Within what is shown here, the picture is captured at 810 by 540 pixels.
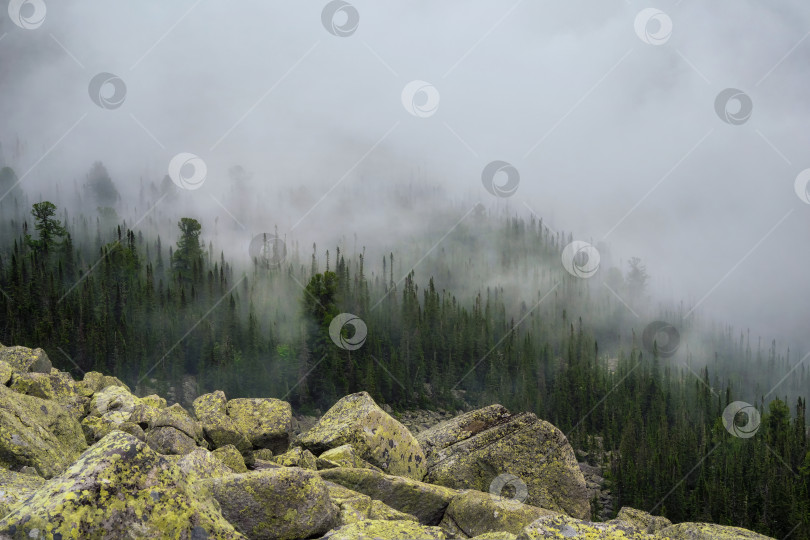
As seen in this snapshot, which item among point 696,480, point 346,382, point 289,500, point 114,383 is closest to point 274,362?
point 346,382

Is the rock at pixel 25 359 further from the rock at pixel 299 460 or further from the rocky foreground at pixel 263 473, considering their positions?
the rock at pixel 299 460

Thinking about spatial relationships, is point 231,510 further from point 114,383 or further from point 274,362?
point 274,362

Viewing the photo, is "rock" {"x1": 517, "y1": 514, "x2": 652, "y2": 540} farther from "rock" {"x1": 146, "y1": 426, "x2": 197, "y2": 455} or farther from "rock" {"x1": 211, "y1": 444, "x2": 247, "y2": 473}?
"rock" {"x1": 146, "y1": 426, "x2": 197, "y2": 455}

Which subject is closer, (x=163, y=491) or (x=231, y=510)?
(x=163, y=491)

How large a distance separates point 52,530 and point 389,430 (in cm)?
1503

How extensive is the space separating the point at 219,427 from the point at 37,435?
25.7 ft

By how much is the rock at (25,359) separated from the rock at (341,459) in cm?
1341

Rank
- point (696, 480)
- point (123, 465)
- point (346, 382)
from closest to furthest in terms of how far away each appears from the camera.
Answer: point (123, 465) → point (696, 480) → point (346, 382)

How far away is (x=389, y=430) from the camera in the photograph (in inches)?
824

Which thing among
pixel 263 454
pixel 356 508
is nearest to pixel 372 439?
pixel 263 454

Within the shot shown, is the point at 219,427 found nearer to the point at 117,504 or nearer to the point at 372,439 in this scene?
the point at 372,439

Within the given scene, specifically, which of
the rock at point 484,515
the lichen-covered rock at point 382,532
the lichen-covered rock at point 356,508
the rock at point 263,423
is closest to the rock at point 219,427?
the rock at point 263,423

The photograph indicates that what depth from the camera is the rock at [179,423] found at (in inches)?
746

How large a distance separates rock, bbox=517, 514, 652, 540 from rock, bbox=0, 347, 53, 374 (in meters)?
21.7
